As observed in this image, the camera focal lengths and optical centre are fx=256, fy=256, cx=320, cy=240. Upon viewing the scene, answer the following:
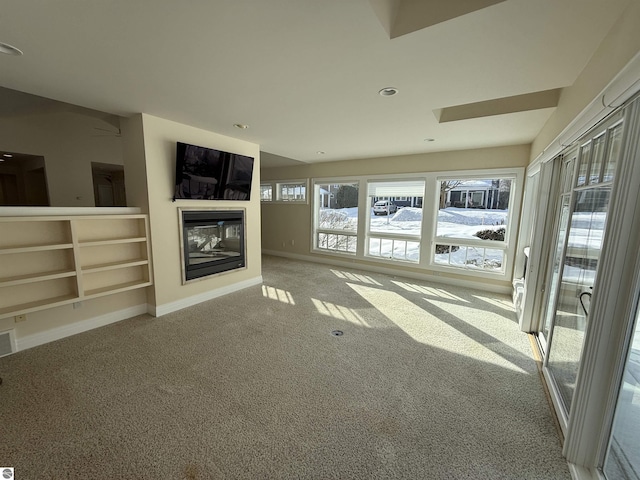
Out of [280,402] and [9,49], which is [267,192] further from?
[280,402]

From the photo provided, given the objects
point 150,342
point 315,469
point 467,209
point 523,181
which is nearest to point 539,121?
point 523,181

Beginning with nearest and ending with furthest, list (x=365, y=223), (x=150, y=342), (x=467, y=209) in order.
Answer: (x=150, y=342) → (x=467, y=209) → (x=365, y=223)

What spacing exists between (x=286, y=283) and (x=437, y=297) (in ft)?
8.67

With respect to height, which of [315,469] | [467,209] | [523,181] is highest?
[523,181]

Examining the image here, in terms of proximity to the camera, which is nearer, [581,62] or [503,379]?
[581,62]

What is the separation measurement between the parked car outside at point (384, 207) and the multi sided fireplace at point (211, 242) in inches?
115

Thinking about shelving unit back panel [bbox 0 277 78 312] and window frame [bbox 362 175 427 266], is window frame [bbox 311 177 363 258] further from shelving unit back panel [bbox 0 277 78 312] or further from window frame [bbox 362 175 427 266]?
shelving unit back panel [bbox 0 277 78 312]

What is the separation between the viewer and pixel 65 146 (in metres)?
5.35

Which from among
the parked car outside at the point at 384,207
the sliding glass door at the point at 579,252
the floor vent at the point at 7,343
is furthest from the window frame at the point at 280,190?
the floor vent at the point at 7,343

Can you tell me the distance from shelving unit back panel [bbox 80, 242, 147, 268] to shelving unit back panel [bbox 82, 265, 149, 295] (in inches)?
4.9

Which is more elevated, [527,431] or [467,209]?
[467,209]

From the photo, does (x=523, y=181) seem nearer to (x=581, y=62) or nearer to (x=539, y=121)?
(x=539, y=121)

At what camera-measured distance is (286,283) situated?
4.85m

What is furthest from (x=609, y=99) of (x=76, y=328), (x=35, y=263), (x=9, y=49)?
(x=76, y=328)
